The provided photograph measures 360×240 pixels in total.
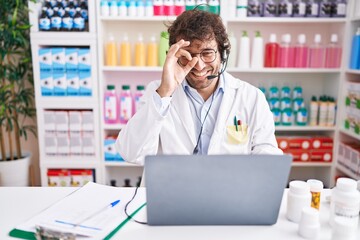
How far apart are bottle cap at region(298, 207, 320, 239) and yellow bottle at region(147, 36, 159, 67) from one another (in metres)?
2.04

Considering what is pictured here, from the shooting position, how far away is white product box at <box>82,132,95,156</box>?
9.08 ft

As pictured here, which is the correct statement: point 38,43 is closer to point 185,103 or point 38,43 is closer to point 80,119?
point 80,119

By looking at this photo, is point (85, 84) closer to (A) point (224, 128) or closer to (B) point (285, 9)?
(A) point (224, 128)

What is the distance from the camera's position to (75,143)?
2777mm

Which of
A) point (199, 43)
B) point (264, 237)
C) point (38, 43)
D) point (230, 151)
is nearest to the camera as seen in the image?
point (264, 237)

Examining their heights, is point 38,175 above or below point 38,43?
below

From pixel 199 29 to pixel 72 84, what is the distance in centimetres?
158

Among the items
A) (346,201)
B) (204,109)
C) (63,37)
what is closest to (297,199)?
(346,201)

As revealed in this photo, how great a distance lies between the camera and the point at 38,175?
124 inches

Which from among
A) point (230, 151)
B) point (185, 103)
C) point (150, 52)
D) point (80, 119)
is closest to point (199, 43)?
point (185, 103)

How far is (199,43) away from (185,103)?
11.5 inches

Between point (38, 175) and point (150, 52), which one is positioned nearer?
point (150, 52)

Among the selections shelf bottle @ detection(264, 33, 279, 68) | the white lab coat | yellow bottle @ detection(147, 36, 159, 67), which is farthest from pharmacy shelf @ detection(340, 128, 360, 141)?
yellow bottle @ detection(147, 36, 159, 67)

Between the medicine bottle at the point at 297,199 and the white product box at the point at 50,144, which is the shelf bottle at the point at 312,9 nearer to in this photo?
the medicine bottle at the point at 297,199
